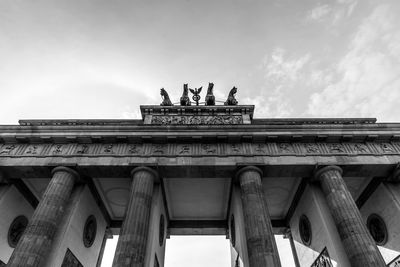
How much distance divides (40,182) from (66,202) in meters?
4.14

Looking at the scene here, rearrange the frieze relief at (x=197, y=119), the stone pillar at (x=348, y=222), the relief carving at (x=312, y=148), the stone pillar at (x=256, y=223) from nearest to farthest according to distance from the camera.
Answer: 1. the stone pillar at (x=256, y=223)
2. the stone pillar at (x=348, y=222)
3. the relief carving at (x=312, y=148)
4. the frieze relief at (x=197, y=119)

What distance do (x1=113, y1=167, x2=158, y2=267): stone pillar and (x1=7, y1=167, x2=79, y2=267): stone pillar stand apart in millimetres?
3351

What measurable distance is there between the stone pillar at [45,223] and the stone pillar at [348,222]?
44.7ft

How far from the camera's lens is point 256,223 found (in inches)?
489

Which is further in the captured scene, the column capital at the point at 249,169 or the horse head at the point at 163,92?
A: the horse head at the point at 163,92

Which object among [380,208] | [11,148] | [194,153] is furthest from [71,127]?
[380,208]

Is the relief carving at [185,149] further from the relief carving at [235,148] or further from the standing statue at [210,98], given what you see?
the standing statue at [210,98]

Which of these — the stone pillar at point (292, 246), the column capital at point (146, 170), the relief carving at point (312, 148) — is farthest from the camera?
the stone pillar at point (292, 246)

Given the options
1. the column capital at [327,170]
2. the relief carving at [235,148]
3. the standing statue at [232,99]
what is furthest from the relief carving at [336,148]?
the standing statue at [232,99]

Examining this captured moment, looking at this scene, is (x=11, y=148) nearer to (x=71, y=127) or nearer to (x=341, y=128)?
(x=71, y=127)

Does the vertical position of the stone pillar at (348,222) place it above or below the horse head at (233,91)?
below

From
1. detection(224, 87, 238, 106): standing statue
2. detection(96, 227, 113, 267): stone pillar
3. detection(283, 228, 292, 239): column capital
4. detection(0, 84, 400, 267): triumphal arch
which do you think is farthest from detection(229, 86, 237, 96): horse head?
detection(96, 227, 113, 267): stone pillar

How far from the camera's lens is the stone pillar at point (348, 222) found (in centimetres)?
1150

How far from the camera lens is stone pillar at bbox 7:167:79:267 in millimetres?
11323
